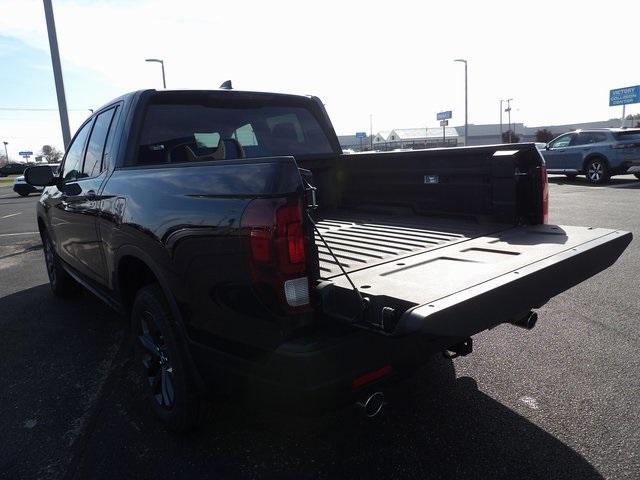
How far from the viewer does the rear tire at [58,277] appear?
5555 millimetres

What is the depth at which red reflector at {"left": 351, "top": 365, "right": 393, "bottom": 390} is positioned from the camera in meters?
1.99

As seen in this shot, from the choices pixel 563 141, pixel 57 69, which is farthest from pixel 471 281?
pixel 563 141

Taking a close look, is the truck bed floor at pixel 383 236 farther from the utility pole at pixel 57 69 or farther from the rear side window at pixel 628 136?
the rear side window at pixel 628 136

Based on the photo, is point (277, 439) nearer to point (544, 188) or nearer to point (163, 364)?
point (163, 364)

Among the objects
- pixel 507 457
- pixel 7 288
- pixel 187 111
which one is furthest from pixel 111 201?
pixel 7 288

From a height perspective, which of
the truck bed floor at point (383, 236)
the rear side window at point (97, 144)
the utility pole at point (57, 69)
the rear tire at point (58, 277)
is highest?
the utility pole at point (57, 69)

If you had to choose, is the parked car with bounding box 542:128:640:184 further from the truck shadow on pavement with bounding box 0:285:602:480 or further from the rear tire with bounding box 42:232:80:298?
the rear tire with bounding box 42:232:80:298

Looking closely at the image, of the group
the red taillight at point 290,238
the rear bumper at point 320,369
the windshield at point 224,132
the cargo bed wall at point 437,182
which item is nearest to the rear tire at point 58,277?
the windshield at point 224,132

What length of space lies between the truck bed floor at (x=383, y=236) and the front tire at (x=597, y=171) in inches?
592

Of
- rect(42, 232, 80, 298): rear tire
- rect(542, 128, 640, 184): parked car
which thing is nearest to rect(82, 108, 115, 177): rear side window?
Result: rect(42, 232, 80, 298): rear tire

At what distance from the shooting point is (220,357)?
2.25 metres

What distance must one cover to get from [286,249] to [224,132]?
83.5 inches

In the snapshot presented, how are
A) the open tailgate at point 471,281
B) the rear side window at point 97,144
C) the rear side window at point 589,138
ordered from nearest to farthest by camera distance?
1. the open tailgate at point 471,281
2. the rear side window at point 97,144
3. the rear side window at point 589,138

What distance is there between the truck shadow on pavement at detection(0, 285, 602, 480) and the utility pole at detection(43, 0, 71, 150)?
9631 millimetres
